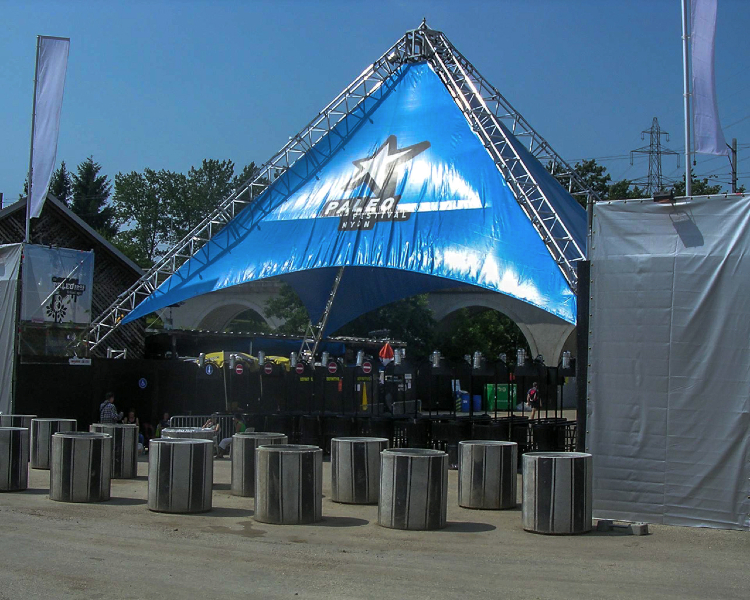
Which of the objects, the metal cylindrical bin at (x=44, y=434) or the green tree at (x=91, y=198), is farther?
the green tree at (x=91, y=198)

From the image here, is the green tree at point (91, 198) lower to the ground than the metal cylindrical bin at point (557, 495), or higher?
higher

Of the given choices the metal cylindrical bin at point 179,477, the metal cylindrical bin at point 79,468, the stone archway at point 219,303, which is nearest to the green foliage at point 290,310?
the stone archway at point 219,303

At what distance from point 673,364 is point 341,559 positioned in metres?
4.77

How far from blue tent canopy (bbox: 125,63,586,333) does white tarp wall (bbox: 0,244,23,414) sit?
3.73 meters

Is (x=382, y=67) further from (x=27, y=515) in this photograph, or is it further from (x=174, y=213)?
(x=174, y=213)

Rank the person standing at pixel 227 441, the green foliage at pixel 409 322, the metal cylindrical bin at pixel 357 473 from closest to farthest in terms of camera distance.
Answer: the metal cylindrical bin at pixel 357 473, the person standing at pixel 227 441, the green foliage at pixel 409 322

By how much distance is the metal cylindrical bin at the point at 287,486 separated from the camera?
33.7 ft

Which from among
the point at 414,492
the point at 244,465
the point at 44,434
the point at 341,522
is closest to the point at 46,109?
the point at 44,434

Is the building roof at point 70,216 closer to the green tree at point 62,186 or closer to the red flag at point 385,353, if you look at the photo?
the red flag at point 385,353

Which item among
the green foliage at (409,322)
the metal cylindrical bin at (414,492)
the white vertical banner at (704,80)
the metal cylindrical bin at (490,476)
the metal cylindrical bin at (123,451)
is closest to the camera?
the metal cylindrical bin at (414,492)

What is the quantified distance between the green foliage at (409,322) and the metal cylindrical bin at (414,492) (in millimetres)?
36631

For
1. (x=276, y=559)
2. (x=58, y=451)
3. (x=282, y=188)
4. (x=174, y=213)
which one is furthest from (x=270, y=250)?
(x=174, y=213)

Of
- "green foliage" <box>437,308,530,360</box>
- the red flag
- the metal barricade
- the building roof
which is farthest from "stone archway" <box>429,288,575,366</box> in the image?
the metal barricade

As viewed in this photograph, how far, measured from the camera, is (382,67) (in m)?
22.9
